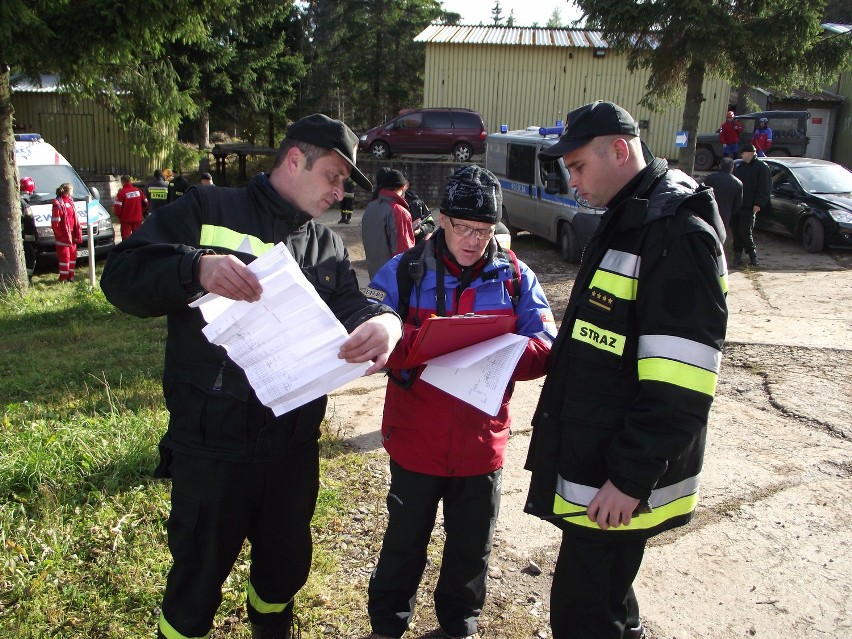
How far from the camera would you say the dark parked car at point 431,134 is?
22875mm

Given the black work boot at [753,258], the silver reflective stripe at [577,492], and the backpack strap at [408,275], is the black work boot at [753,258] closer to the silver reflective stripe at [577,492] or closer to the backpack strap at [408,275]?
the backpack strap at [408,275]

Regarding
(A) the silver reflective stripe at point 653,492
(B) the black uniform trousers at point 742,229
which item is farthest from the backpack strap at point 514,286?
(B) the black uniform trousers at point 742,229

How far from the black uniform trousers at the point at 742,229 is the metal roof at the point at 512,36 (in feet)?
54.1

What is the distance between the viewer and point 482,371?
2664 millimetres

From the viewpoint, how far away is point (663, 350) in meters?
2.03

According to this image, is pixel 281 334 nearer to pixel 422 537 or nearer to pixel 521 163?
pixel 422 537

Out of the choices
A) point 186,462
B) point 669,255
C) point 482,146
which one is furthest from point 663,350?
point 482,146

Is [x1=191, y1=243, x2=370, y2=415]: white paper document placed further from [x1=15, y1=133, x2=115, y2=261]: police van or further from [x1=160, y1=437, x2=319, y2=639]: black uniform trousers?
[x1=15, y1=133, x2=115, y2=261]: police van

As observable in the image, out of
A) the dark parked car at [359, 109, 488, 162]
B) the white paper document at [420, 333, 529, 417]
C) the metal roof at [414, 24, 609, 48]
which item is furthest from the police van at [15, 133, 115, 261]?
the metal roof at [414, 24, 609, 48]

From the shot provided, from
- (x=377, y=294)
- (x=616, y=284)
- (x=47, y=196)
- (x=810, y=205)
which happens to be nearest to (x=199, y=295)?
(x=377, y=294)

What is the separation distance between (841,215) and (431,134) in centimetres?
Answer: 1355

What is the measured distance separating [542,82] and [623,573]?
26672 millimetres

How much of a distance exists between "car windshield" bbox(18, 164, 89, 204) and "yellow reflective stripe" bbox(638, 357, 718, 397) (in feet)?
46.3

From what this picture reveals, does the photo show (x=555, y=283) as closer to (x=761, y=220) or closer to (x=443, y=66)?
(x=761, y=220)
